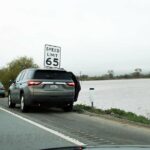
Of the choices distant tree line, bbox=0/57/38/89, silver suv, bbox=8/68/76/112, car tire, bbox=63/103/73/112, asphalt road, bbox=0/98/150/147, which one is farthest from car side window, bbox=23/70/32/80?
distant tree line, bbox=0/57/38/89

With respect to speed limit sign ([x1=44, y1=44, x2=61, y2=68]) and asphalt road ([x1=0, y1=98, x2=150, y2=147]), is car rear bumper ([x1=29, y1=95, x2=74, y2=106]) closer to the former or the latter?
asphalt road ([x1=0, y1=98, x2=150, y2=147])

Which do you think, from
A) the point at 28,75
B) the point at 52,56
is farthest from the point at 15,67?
the point at 28,75

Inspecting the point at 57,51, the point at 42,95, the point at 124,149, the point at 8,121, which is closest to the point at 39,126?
the point at 8,121

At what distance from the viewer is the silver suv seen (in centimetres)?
1952

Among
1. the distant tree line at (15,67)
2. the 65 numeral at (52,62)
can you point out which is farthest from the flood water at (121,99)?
the distant tree line at (15,67)

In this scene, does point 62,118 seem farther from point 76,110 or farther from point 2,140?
point 2,140

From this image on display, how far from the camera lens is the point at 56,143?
11.5 m

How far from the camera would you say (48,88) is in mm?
19578

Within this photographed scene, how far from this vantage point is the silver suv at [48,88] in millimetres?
19516

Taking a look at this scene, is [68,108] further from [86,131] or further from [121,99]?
[121,99]

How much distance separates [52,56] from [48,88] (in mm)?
4449

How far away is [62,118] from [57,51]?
6.87 meters

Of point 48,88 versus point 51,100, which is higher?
point 48,88

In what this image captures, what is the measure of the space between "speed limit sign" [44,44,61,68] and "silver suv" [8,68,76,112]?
328cm
